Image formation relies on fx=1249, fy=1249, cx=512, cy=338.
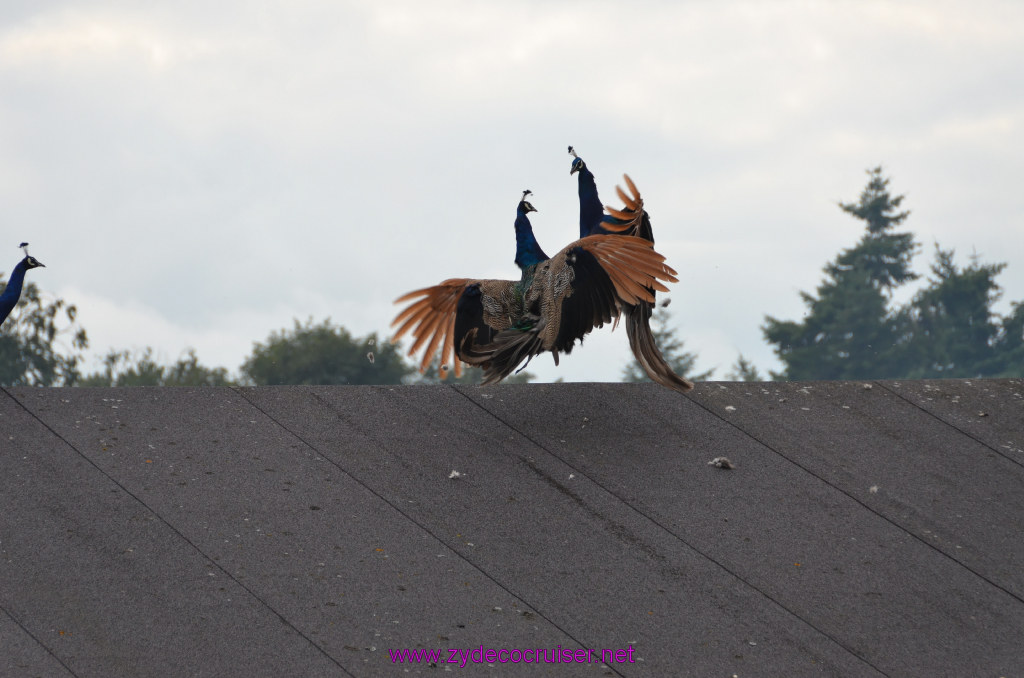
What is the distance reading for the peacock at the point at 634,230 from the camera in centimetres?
822

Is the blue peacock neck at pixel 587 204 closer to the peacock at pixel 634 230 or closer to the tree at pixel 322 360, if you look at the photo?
the peacock at pixel 634 230

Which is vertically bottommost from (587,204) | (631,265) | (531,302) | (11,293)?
(11,293)

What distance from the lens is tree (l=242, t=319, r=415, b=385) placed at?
6031 centimetres

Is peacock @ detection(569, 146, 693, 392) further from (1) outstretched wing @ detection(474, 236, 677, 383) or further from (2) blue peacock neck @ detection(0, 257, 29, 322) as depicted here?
(2) blue peacock neck @ detection(0, 257, 29, 322)

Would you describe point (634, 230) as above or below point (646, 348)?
above

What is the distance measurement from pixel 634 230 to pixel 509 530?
2369 millimetres

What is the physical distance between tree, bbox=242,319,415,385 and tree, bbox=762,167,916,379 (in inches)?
716

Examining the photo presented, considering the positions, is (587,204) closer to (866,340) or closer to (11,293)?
(11,293)

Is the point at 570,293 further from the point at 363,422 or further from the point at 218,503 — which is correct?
the point at 218,503

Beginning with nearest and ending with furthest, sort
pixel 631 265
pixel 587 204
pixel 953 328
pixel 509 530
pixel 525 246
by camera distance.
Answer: pixel 509 530
pixel 631 265
pixel 525 246
pixel 587 204
pixel 953 328

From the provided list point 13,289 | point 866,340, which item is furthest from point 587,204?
point 866,340

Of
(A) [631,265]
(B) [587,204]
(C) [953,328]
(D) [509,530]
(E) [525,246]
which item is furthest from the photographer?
(C) [953,328]

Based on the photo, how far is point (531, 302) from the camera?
797 cm

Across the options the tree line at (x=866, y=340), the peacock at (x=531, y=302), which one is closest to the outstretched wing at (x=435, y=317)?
the peacock at (x=531, y=302)
